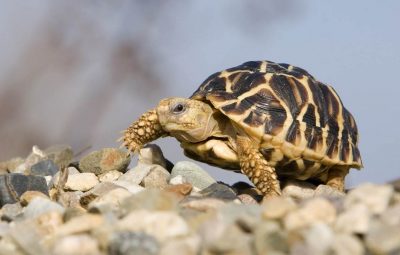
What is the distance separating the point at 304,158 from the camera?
7180 millimetres

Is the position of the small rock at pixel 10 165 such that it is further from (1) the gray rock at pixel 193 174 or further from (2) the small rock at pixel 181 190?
(2) the small rock at pixel 181 190

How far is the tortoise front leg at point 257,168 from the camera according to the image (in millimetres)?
6773

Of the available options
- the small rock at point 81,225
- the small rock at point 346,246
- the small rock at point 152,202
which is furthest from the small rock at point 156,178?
the small rock at point 346,246

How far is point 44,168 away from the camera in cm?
777

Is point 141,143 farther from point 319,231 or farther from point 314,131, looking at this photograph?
point 319,231

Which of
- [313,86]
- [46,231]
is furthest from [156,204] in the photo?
[313,86]

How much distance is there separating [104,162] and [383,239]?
15.8 ft

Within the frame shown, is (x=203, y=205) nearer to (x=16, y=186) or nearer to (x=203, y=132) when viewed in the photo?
(x=16, y=186)

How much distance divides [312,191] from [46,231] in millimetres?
3779

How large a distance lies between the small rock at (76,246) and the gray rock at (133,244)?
5.2 inches

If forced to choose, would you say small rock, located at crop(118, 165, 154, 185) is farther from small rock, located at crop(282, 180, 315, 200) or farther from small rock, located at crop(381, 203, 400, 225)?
small rock, located at crop(381, 203, 400, 225)

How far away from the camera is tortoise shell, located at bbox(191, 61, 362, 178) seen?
7.02 m

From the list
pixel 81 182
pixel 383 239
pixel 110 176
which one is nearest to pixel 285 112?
pixel 110 176

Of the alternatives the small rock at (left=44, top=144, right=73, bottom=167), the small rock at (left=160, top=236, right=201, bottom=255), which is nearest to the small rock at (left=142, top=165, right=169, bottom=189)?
the small rock at (left=44, top=144, right=73, bottom=167)
